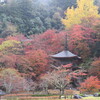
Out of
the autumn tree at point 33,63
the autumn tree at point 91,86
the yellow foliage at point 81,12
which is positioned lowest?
the autumn tree at point 91,86

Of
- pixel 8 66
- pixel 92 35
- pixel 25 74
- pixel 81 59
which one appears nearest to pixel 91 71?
pixel 81 59

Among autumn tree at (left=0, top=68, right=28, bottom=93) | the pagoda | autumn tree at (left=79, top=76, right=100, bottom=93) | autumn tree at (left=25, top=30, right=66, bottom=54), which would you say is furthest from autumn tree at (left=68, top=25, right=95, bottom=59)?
autumn tree at (left=0, top=68, right=28, bottom=93)

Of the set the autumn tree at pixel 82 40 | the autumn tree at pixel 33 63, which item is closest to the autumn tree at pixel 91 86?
the autumn tree at pixel 33 63

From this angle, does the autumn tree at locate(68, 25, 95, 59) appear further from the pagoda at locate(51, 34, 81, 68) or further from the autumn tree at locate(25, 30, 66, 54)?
the autumn tree at locate(25, 30, 66, 54)

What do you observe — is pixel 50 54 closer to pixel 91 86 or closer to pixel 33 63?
pixel 33 63

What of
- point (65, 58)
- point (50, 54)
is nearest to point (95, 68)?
point (65, 58)

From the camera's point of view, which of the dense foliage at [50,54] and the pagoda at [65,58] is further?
the pagoda at [65,58]

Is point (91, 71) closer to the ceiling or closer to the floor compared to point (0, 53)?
closer to the floor

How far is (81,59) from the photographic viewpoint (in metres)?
28.8

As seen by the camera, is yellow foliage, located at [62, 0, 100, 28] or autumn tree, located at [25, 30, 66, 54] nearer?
autumn tree, located at [25, 30, 66, 54]

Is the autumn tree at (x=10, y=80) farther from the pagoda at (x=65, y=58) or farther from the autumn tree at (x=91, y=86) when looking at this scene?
the autumn tree at (x=91, y=86)

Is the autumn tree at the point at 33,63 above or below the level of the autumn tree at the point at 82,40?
below

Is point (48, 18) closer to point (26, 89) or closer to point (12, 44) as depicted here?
point (12, 44)

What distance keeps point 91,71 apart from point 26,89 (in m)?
8.20
